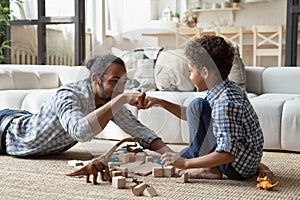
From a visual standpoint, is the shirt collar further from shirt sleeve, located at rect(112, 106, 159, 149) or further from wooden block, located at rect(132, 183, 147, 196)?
wooden block, located at rect(132, 183, 147, 196)

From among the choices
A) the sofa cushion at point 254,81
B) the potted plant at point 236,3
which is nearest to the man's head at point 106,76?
the sofa cushion at point 254,81

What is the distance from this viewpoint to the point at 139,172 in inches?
84.7

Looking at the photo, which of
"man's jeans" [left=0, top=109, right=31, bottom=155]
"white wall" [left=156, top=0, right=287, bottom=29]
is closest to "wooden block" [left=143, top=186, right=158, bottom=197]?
"man's jeans" [left=0, top=109, right=31, bottom=155]

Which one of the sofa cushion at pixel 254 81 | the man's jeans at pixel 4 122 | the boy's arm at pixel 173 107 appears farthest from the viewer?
the sofa cushion at pixel 254 81

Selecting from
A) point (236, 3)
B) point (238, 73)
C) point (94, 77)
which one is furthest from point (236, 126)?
point (236, 3)

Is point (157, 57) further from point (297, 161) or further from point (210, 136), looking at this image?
point (297, 161)

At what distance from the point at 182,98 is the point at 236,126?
409 millimetres

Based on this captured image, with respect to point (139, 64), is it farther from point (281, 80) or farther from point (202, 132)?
point (281, 80)

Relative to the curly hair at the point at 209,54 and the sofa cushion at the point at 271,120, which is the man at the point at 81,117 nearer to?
the curly hair at the point at 209,54

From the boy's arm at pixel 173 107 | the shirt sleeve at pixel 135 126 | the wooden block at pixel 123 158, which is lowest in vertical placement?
the wooden block at pixel 123 158

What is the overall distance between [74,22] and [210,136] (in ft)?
11.3

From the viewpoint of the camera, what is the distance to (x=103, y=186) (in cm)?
194

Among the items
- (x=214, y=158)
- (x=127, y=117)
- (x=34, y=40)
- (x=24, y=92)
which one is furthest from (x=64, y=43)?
(x=214, y=158)

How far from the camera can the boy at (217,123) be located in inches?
75.5
